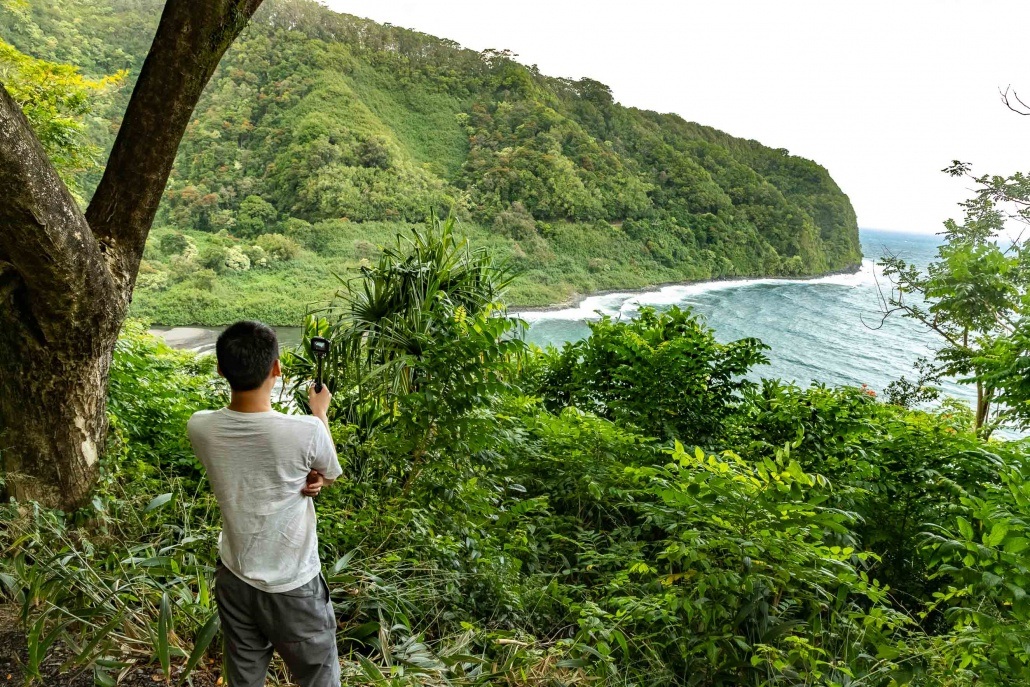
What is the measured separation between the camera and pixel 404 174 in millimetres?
33125

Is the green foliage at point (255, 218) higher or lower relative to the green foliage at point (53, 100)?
lower

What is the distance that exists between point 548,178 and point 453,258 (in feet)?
106

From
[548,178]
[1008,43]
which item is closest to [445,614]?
[1008,43]

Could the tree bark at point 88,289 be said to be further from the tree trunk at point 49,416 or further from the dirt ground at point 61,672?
the dirt ground at point 61,672

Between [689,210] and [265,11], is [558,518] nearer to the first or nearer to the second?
[689,210]

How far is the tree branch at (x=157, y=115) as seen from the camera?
2152mm

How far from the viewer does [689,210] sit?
3819 cm

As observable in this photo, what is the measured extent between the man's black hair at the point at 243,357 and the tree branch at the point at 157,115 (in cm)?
133

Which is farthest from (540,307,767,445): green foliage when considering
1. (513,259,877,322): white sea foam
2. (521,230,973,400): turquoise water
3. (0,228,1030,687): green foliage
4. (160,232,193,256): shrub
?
(160,232,193,256): shrub

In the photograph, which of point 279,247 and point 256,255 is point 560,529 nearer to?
point 256,255

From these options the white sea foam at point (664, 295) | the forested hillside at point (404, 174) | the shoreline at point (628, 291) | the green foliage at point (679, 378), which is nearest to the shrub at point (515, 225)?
the forested hillside at point (404, 174)

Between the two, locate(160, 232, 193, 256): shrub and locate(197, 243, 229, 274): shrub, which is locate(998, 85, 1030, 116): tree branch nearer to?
locate(197, 243, 229, 274): shrub

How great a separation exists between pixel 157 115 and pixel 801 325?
27.8m

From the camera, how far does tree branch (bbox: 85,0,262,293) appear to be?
2152mm
